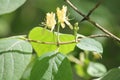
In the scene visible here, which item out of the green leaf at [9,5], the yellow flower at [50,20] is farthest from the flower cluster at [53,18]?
the green leaf at [9,5]

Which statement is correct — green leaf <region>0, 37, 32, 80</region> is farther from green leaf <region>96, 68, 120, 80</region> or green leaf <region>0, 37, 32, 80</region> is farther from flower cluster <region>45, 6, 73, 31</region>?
green leaf <region>96, 68, 120, 80</region>

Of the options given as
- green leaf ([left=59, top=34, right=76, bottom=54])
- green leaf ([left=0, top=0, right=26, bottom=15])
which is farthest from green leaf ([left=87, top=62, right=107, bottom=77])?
green leaf ([left=0, top=0, right=26, bottom=15])

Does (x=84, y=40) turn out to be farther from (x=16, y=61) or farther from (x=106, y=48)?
(x=106, y=48)

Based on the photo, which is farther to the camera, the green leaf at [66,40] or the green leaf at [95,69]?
the green leaf at [95,69]

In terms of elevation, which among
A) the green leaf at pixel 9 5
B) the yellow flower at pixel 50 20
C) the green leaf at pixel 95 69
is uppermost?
the green leaf at pixel 9 5

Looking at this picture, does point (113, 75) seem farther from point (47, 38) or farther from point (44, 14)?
point (44, 14)

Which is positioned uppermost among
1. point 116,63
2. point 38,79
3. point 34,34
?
point 34,34

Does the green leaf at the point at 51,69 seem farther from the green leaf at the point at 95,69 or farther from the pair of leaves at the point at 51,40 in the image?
the green leaf at the point at 95,69

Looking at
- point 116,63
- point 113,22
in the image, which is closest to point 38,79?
point 116,63
